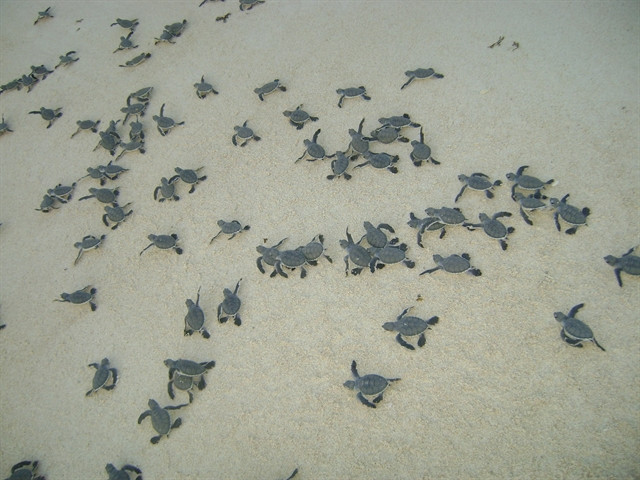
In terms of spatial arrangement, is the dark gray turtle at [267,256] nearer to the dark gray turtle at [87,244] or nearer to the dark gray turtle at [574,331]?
the dark gray turtle at [87,244]

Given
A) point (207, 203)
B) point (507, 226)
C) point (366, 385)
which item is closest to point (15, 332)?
point (207, 203)

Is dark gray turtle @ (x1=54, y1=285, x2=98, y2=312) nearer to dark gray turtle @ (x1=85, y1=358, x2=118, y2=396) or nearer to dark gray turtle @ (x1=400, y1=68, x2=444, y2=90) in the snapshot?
dark gray turtle @ (x1=85, y1=358, x2=118, y2=396)

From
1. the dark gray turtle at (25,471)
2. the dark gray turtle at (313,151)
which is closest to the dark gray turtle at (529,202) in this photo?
the dark gray turtle at (313,151)

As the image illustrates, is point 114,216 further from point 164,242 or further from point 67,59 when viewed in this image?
point 67,59

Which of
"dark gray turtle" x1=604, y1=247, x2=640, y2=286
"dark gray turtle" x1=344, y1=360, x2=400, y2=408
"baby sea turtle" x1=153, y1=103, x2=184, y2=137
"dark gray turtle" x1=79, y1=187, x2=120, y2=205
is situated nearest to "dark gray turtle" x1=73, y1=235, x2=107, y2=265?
"dark gray turtle" x1=79, y1=187, x2=120, y2=205

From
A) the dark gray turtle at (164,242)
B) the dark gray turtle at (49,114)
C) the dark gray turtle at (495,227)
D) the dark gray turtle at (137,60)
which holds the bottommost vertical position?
the dark gray turtle at (495,227)

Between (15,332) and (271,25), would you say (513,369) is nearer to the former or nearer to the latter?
(15,332)
